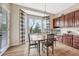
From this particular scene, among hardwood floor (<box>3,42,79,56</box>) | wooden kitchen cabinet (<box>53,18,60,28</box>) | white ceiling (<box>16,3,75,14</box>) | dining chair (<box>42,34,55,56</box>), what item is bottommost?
hardwood floor (<box>3,42,79,56</box>)

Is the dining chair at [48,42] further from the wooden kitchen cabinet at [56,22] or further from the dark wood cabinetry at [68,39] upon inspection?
the wooden kitchen cabinet at [56,22]

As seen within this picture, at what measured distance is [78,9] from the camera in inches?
89.5

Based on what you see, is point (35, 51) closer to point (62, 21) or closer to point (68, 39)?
point (68, 39)

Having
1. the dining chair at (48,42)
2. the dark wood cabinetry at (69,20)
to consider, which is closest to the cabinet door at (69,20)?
the dark wood cabinetry at (69,20)

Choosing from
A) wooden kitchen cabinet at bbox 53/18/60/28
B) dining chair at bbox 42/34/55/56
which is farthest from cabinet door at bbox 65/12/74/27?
dining chair at bbox 42/34/55/56

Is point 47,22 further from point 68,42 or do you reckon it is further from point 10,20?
point 10,20

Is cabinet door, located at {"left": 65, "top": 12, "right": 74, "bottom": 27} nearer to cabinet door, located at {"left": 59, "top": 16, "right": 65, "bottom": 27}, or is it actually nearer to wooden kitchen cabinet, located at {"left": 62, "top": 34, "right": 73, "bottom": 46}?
cabinet door, located at {"left": 59, "top": 16, "right": 65, "bottom": 27}

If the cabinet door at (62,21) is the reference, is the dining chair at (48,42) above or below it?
below

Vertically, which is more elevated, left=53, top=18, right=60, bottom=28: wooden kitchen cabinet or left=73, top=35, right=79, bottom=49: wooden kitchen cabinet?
left=53, top=18, right=60, bottom=28: wooden kitchen cabinet

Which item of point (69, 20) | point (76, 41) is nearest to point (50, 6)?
point (69, 20)

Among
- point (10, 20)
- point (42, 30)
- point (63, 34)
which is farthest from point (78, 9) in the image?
point (10, 20)

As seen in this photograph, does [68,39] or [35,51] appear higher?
[68,39]

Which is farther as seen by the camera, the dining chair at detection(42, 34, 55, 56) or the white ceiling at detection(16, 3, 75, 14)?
the dining chair at detection(42, 34, 55, 56)

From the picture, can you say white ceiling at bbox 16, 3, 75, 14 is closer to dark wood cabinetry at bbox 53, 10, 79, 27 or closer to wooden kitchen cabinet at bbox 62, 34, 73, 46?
dark wood cabinetry at bbox 53, 10, 79, 27
